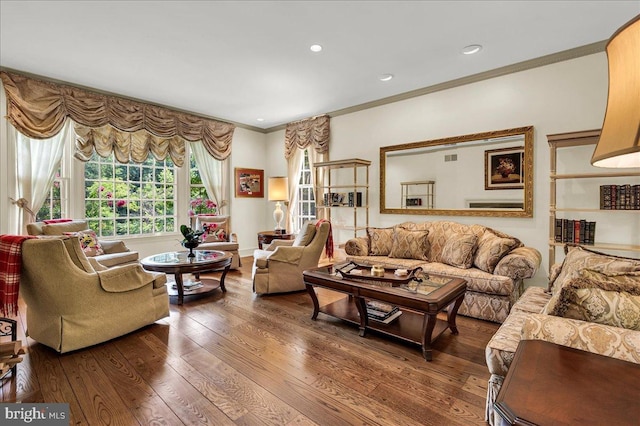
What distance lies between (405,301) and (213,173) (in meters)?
4.70

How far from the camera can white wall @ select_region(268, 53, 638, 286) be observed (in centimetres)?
330

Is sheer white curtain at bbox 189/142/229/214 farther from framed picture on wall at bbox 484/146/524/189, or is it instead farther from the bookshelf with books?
the bookshelf with books

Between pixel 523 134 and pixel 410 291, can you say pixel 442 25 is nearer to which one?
pixel 523 134

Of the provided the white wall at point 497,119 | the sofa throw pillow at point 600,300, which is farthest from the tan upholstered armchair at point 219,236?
the sofa throw pillow at point 600,300

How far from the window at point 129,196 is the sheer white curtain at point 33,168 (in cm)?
49

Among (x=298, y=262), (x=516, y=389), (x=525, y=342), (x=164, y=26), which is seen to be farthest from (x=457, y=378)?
(x=164, y=26)

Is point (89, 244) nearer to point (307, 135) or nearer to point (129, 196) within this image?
point (129, 196)

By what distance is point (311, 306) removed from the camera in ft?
11.5

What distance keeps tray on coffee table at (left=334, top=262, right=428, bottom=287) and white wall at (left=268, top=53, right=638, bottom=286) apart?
1.64 meters

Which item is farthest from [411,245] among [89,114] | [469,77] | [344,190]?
[89,114]

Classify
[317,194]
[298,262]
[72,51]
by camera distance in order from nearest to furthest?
[72,51] → [298,262] → [317,194]

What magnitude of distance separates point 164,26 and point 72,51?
1313 millimetres

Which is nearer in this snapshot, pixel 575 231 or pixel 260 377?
pixel 260 377

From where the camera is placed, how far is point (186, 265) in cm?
340
